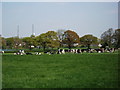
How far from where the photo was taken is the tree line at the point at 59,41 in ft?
164

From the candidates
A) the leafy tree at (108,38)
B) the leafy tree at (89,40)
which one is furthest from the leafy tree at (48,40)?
the leafy tree at (89,40)

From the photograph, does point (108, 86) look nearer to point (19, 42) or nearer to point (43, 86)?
point (43, 86)

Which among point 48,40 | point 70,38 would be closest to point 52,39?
point 48,40

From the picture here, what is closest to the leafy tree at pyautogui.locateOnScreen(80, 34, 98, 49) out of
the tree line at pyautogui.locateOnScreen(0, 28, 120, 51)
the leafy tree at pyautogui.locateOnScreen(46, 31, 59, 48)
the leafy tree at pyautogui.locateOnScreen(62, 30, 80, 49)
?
the tree line at pyautogui.locateOnScreen(0, 28, 120, 51)

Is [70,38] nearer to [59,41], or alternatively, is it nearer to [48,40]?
[59,41]

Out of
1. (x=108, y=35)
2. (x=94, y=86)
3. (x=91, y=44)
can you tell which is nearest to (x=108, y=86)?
(x=94, y=86)

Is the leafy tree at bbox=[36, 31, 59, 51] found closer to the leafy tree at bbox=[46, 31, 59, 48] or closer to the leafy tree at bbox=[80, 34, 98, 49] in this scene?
the leafy tree at bbox=[46, 31, 59, 48]

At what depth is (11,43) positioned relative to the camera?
53.2 m

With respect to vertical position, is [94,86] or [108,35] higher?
[108,35]

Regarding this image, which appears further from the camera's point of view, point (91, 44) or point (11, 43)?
point (91, 44)

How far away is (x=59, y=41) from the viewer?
56.5 metres

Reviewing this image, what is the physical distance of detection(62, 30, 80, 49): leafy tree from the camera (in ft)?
200

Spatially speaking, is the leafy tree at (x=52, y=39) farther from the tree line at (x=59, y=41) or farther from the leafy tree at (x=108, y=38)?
the leafy tree at (x=108, y=38)

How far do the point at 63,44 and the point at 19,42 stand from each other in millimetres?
13317
